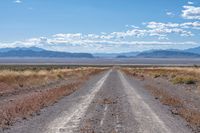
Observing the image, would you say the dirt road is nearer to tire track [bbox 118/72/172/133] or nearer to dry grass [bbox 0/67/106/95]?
tire track [bbox 118/72/172/133]

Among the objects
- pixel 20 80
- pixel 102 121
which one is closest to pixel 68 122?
pixel 102 121

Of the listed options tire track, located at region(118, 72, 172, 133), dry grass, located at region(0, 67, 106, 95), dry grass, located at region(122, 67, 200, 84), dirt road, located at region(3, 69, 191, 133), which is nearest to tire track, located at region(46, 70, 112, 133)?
dirt road, located at region(3, 69, 191, 133)

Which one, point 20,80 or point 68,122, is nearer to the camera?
point 68,122

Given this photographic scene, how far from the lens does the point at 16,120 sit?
14547 mm

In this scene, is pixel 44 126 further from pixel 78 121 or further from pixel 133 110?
pixel 133 110

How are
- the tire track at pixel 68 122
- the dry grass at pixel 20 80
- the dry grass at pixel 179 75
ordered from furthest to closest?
the dry grass at pixel 179 75 → the dry grass at pixel 20 80 → the tire track at pixel 68 122

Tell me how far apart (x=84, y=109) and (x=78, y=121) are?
398cm

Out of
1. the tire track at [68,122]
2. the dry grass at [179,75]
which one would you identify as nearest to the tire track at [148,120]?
the tire track at [68,122]

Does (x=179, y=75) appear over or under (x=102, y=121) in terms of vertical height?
under

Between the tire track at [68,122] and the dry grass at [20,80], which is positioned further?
the dry grass at [20,80]

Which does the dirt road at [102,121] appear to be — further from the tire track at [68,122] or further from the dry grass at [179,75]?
the dry grass at [179,75]

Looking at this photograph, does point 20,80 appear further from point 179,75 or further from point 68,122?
point 68,122

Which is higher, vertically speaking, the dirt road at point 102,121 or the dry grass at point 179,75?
the dirt road at point 102,121

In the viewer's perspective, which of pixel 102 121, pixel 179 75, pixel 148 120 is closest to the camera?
pixel 102 121
